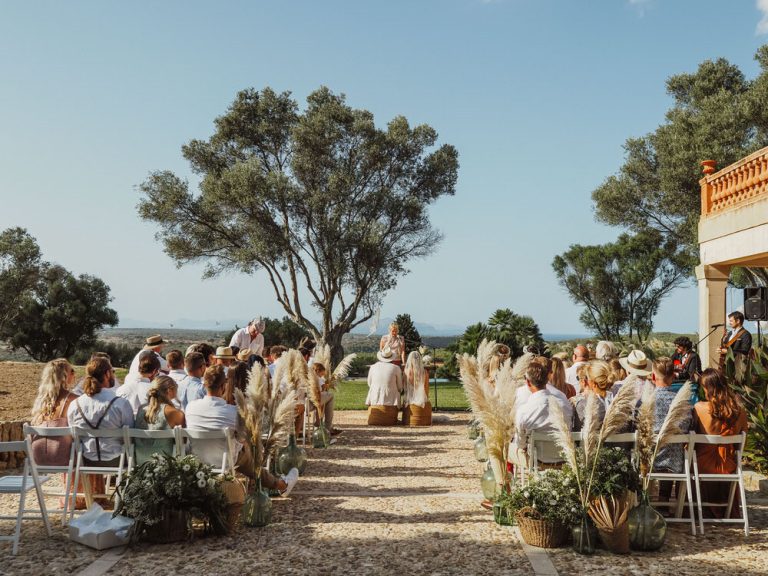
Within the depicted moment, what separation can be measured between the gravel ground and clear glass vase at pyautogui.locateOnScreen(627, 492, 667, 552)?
0.32 feet

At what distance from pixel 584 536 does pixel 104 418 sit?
423 cm

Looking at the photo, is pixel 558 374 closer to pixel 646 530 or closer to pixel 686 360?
pixel 646 530

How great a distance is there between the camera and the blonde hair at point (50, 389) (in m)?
6.93

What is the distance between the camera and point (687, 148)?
24.8m

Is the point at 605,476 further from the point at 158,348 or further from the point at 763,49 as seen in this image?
the point at 763,49

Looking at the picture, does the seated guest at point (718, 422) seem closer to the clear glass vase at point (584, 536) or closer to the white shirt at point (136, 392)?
the clear glass vase at point (584, 536)

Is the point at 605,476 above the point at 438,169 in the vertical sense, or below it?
below

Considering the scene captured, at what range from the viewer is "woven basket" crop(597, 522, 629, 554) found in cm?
570

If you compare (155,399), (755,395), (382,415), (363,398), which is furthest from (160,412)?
(363,398)

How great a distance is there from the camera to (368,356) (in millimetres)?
35406

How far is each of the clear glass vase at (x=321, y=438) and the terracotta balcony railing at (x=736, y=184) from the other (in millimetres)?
7953

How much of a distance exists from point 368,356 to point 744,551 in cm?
2984

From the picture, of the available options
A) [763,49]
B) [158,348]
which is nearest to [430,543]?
[158,348]

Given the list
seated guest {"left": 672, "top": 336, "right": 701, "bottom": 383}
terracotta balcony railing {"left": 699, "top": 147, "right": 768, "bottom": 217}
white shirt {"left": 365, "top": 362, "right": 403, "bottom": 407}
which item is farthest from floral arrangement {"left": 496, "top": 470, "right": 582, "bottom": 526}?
white shirt {"left": 365, "top": 362, "right": 403, "bottom": 407}
